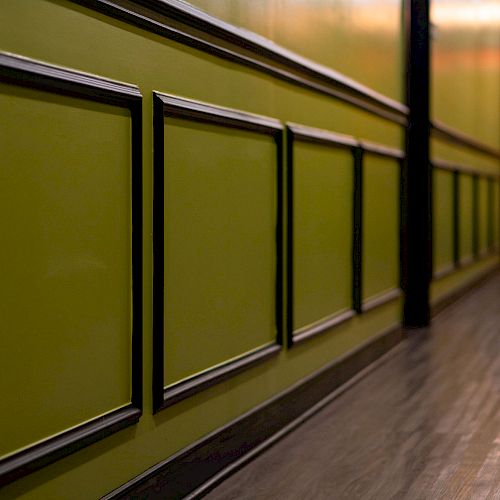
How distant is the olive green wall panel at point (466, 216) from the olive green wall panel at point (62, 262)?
5910 mm

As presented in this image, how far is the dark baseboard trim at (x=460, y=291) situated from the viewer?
6762 millimetres

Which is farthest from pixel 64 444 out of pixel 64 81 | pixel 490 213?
pixel 490 213

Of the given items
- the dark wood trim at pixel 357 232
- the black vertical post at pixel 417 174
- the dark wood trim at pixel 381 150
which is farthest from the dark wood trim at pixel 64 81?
the black vertical post at pixel 417 174

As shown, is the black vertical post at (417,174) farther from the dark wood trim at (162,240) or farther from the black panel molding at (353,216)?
the dark wood trim at (162,240)

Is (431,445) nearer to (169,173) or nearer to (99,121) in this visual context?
(169,173)

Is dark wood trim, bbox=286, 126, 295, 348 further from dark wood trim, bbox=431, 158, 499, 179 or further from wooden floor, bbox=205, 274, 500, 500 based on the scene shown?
dark wood trim, bbox=431, 158, 499, 179

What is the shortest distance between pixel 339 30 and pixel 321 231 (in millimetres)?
915

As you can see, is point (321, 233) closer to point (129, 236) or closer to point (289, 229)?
point (289, 229)

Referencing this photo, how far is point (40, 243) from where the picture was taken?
79.0 inches

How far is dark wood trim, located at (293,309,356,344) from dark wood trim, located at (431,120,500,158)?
7.90ft

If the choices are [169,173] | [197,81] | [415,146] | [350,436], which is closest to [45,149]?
[169,173]

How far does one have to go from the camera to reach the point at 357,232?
180 inches


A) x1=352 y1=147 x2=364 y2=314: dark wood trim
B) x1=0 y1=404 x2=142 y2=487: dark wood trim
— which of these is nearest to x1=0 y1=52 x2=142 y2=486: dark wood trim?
x1=0 y1=404 x2=142 y2=487: dark wood trim

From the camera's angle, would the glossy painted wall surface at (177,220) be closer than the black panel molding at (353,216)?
Yes
